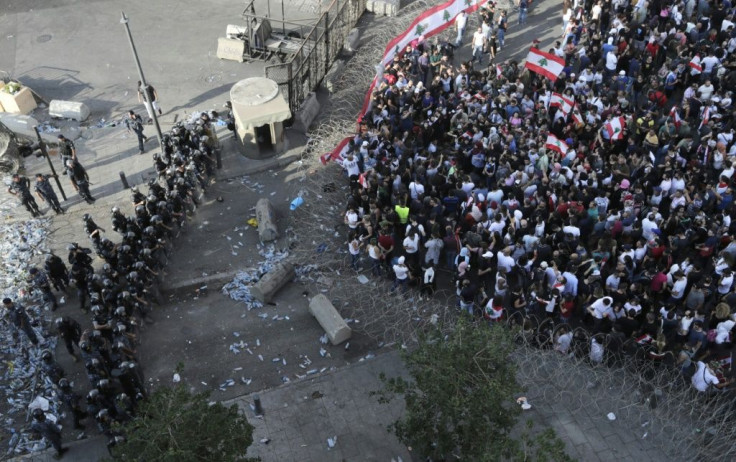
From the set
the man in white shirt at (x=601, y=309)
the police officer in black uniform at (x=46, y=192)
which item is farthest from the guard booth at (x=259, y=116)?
the man in white shirt at (x=601, y=309)

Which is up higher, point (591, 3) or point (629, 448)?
point (591, 3)

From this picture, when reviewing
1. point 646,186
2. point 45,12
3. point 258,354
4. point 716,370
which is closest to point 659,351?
point 716,370

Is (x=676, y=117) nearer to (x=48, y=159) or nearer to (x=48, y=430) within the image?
(x=48, y=430)

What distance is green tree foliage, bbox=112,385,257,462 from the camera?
8.91 meters

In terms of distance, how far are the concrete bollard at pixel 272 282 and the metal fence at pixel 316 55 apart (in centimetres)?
684

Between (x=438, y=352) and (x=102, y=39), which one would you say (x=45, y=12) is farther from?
(x=438, y=352)

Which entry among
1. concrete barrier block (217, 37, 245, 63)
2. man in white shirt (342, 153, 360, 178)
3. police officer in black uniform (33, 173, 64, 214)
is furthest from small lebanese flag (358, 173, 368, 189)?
concrete barrier block (217, 37, 245, 63)

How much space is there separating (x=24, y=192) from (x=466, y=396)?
1338 centimetres

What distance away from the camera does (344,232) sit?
16.8 m

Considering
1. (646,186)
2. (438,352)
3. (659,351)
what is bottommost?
(659,351)

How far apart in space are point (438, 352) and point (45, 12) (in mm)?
24057

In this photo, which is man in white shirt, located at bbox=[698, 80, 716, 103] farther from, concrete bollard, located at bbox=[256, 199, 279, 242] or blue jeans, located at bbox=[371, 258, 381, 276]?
concrete bollard, located at bbox=[256, 199, 279, 242]

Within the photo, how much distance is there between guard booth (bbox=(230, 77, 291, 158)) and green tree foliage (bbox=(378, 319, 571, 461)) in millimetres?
10557

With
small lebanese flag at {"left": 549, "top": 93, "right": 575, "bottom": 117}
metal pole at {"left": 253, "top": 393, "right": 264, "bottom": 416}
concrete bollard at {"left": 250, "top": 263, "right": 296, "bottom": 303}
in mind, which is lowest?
metal pole at {"left": 253, "top": 393, "right": 264, "bottom": 416}
